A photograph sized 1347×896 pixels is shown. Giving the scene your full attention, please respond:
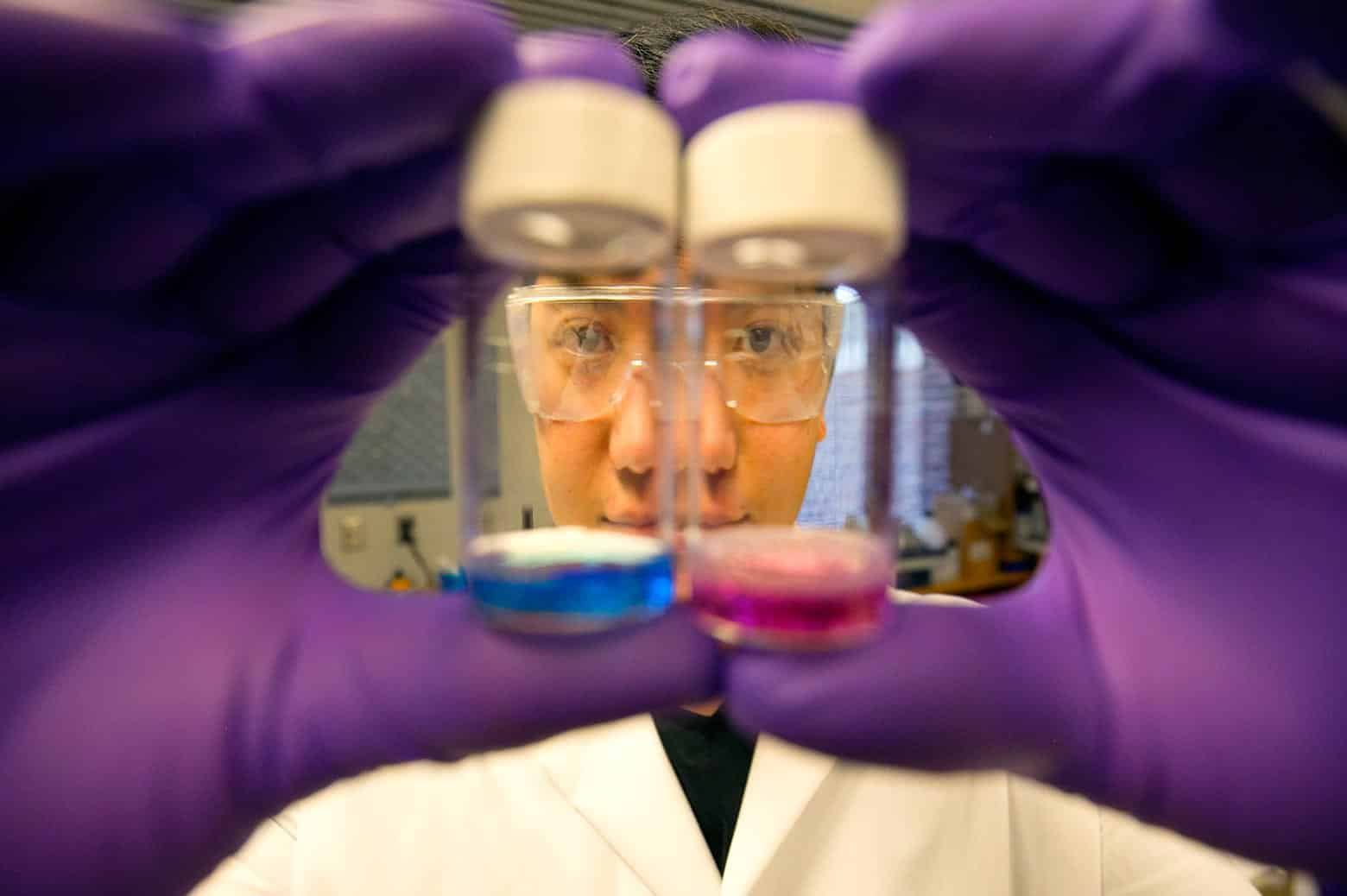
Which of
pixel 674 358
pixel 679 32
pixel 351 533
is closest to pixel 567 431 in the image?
pixel 674 358

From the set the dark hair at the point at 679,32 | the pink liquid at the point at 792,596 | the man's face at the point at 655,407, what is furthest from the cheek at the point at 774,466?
the dark hair at the point at 679,32

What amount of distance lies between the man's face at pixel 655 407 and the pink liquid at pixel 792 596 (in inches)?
8.7

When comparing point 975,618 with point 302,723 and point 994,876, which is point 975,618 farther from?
point 994,876

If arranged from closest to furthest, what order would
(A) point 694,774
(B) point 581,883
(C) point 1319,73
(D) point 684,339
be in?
(C) point 1319,73 < (D) point 684,339 < (B) point 581,883 < (A) point 694,774

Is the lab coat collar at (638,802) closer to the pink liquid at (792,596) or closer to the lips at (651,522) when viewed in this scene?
the lips at (651,522)

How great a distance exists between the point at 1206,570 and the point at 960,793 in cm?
60

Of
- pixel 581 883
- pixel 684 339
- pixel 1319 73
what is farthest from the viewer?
pixel 581 883

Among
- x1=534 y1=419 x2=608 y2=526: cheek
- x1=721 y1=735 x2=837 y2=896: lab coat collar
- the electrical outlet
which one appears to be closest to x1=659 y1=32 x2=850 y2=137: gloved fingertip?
x1=534 y1=419 x2=608 y2=526: cheek

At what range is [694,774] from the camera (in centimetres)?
90

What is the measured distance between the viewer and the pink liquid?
0.36 m

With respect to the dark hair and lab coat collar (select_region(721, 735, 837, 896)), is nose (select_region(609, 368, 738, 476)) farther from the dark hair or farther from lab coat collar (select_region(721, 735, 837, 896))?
the dark hair

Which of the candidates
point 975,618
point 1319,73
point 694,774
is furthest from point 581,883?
point 1319,73

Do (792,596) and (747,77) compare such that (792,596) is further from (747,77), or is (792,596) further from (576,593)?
(747,77)

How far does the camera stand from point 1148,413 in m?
0.44
